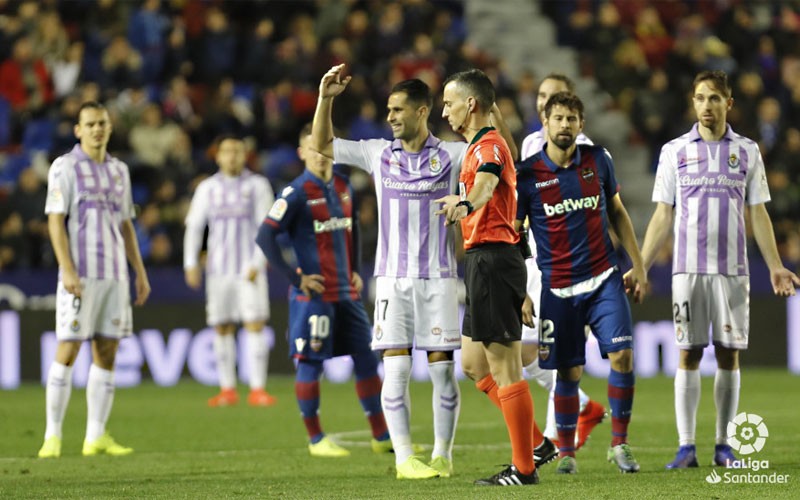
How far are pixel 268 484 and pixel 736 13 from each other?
16.7m

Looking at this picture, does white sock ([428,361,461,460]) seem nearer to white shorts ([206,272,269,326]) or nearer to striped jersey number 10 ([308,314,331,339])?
striped jersey number 10 ([308,314,331,339])

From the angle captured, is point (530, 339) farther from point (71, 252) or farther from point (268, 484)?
point (71, 252)

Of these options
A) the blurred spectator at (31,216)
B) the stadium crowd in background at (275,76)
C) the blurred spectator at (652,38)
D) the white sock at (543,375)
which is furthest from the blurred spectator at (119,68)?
the white sock at (543,375)

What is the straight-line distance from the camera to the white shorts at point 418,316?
7875 mm

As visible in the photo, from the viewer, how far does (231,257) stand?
14.4 metres

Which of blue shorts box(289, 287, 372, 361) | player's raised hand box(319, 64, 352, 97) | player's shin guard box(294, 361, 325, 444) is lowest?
player's shin guard box(294, 361, 325, 444)

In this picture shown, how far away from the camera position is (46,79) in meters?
18.4

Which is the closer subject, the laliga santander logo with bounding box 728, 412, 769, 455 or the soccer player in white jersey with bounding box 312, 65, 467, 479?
the soccer player in white jersey with bounding box 312, 65, 467, 479

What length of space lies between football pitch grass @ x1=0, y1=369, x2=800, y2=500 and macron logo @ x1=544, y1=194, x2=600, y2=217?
147 centimetres

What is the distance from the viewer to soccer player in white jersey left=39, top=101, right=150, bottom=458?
9.79 m

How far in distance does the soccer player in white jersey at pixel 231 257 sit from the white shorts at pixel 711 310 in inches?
247

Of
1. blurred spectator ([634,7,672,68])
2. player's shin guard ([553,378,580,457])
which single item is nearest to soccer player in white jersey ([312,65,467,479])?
player's shin guard ([553,378,580,457])

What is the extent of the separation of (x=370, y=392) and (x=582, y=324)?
7.59ft

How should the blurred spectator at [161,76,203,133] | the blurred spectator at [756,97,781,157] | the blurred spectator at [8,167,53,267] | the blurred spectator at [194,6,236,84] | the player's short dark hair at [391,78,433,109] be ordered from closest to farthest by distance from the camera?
1. the player's short dark hair at [391,78,433,109]
2. the blurred spectator at [8,167,53,267]
3. the blurred spectator at [161,76,203,133]
4. the blurred spectator at [194,6,236,84]
5. the blurred spectator at [756,97,781,157]
